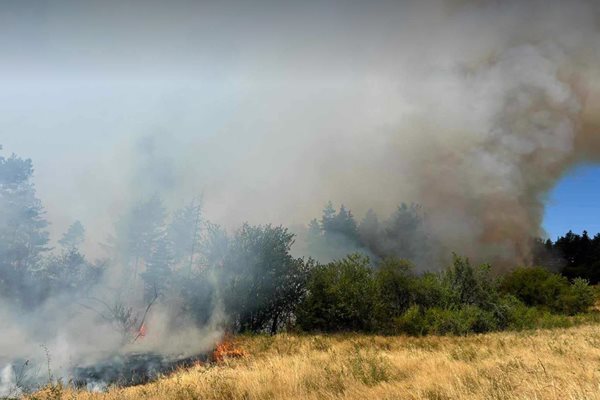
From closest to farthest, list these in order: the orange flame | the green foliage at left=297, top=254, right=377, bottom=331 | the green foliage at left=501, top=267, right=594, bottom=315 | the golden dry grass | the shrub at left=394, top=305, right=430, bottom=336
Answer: the golden dry grass, the orange flame, the shrub at left=394, top=305, right=430, bottom=336, the green foliage at left=297, top=254, right=377, bottom=331, the green foliage at left=501, top=267, right=594, bottom=315

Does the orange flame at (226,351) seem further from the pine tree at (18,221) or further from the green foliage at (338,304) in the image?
the pine tree at (18,221)

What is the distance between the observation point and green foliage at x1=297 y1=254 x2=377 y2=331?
2256cm

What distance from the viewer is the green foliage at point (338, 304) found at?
22.6 metres

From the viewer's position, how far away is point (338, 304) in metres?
22.6

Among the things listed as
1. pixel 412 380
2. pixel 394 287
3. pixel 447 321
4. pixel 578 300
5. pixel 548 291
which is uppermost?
pixel 394 287

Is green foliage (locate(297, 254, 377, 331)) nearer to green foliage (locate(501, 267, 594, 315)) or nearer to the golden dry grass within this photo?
the golden dry grass

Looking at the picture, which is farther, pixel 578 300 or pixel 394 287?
pixel 578 300

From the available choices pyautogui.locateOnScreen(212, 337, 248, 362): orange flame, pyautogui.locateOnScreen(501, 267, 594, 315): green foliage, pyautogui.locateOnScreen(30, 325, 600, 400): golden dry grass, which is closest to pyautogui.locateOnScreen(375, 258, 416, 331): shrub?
pyautogui.locateOnScreen(212, 337, 248, 362): orange flame

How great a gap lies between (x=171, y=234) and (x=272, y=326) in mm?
21904

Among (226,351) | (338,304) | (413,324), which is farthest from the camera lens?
(338,304)

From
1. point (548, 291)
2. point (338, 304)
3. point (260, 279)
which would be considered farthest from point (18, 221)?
point (548, 291)

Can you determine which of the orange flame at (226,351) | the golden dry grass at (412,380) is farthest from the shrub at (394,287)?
the golden dry grass at (412,380)

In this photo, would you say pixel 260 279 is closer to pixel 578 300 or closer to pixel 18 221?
pixel 18 221

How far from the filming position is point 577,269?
65.6m
